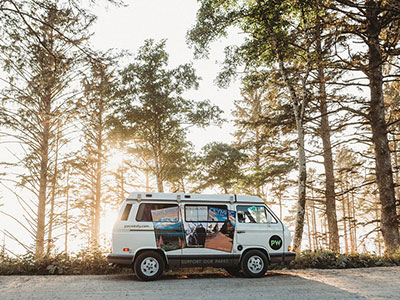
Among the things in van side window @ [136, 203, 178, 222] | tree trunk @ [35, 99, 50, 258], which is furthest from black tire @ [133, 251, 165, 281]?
tree trunk @ [35, 99, 50, 258]

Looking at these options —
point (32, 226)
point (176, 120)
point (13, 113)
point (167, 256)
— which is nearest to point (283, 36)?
point (176, 120)

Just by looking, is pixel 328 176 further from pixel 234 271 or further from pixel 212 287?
pixel 212 287

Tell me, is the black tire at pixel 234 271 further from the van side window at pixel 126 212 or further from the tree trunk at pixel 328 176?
the tree trunk at pixel 328 176

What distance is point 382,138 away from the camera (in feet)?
43.6

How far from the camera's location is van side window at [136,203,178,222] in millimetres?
8453

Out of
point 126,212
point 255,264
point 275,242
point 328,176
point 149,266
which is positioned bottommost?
point 255,264

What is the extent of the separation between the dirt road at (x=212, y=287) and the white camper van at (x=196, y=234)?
497mm

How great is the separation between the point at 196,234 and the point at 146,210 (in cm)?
153

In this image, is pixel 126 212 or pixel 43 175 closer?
pixel 126 212

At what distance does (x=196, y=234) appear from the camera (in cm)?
860

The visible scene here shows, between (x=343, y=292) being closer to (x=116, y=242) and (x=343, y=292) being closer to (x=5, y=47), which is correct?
(x=116, y=242)

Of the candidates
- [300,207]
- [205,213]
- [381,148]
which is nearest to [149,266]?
[205,213]

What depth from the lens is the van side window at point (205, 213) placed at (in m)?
8.72

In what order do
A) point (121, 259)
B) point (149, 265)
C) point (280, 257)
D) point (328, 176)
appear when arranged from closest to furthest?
point (121, 259)
point (149, 265)
point (280, 257)
point (328, 176)
